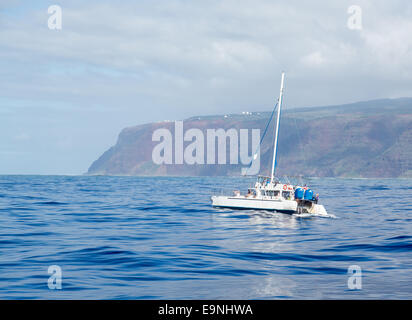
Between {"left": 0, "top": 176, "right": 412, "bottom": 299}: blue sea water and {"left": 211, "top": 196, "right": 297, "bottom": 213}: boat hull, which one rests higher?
{"left": 211, "top": 196, "right": 297, "bottom": 213}: boat hull

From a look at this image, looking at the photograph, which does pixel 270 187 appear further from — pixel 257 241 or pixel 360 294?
pixel 360 294

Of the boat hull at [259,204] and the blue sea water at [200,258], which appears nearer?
the blue sea water at [200,258]

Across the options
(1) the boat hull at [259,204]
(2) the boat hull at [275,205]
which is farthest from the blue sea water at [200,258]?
(1) the boat hull at [259,204]

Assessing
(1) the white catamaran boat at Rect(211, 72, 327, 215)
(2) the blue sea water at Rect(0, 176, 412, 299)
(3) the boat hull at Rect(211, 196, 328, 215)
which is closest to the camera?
(2) the blue sea water at Rect(0, 176, 412, 299)

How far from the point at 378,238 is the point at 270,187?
82.5ft

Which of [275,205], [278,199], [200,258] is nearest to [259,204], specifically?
[275,205]

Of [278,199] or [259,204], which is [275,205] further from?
[259,204]

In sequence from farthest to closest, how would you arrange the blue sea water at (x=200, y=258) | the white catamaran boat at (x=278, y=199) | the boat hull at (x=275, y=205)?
1. the white catamaran boat at (x=278, y=199)
2. the boat hull at (x=275, y=205)
3. the blue sea water at (x=200, y=258)

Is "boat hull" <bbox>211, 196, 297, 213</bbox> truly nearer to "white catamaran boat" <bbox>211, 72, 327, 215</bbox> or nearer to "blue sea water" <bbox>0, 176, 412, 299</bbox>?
"white catamaran boat" <bbox>211, 72, 327, 215</bbox>

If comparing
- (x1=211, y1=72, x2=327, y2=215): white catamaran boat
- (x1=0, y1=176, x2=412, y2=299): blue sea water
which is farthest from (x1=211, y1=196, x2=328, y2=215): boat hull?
(x1=0, y1=176, x2=412, y2=299): blue sea water

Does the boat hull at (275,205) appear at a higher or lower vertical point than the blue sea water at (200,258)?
higher

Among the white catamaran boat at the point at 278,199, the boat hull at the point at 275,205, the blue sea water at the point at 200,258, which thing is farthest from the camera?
the white catamaran boat at the point at 278,199

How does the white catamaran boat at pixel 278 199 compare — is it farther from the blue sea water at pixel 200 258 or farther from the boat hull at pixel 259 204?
the blue sea water at pixel 200 258
